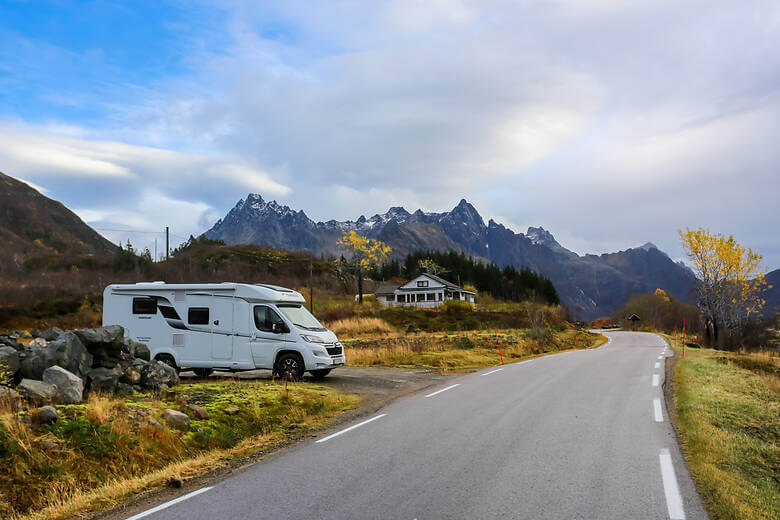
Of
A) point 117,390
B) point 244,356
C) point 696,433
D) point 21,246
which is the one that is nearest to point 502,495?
point 696,433

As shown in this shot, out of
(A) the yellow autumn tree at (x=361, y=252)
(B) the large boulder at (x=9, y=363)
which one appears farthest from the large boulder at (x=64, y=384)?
(A) the yellow autumn tree at (x=361, y=252)

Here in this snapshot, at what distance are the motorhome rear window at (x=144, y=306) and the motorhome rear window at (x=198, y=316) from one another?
1.19 metres

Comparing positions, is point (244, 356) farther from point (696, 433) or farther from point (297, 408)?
point (696, 433)

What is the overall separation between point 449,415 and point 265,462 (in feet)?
12.9

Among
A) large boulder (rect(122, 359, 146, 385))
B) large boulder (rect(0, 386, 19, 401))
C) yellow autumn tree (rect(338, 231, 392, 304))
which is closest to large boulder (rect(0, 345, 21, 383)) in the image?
large boulder (rect(0, 386, 19, 401))

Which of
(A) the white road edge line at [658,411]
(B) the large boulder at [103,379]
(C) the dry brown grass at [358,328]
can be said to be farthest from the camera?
(C) the dry brown grass at [358,328]

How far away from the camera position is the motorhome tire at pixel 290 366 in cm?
1482

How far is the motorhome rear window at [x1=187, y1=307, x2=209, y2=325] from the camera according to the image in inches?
619

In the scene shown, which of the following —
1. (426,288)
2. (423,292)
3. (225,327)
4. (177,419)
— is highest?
(426,288)

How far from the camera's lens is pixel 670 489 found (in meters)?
5.68

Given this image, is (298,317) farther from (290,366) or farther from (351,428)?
→ (351,428)

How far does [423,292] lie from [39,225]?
4919 inches

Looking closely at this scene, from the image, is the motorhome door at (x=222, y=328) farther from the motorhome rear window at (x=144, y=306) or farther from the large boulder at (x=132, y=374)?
the large boulder at (x=132, y=374)

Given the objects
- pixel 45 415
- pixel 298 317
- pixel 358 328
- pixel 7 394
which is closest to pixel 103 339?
pixel 7 394
